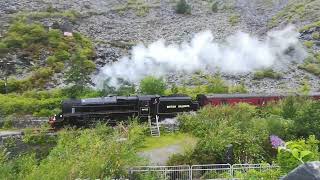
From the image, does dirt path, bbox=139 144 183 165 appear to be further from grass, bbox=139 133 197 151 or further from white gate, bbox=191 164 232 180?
white gate, bbox=191 164 232 180

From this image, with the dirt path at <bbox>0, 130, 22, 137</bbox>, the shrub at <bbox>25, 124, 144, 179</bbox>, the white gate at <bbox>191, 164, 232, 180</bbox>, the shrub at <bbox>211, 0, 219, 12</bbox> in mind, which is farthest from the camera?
the shrub at <bbox>211, 0, 219, 12</bbox>

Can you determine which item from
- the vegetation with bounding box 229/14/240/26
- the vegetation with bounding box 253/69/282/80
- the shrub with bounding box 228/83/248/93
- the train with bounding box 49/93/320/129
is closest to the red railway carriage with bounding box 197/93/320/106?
the train with bounding box 49/93/320/129

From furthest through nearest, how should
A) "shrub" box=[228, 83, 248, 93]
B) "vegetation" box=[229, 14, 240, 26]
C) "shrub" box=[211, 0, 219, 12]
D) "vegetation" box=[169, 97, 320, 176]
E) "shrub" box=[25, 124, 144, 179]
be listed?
"shrub" box=[211, 0, 219, 12] < "vegetation" box=[229, 14, 240, 26] < "shrub" box=[228, 83, 248, 93] < "vegetation" box=[169, 97, 320, 176] < "shrub" box=[25, 124, 144, 179]

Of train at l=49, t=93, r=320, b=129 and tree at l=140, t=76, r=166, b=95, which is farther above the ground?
train at l=49, t=93, r=320, b=129

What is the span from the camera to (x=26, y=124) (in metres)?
33.8

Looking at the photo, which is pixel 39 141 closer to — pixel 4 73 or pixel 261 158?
pixel 261 158

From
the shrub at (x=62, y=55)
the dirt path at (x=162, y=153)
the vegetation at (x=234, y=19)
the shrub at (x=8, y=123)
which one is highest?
the vegetation at (x=234, y=19)

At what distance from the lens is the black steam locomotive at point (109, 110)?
30.0 m

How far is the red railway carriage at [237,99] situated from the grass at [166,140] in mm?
5368

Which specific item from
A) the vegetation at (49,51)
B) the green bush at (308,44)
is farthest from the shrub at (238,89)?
the green bush at (308,44)

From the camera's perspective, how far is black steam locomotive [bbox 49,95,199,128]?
1182 inches

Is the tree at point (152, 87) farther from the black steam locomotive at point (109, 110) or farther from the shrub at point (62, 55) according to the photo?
the shrub at point (62, 55)

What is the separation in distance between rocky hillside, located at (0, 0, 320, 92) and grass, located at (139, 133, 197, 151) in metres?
21.3

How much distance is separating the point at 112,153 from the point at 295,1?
6592 cm
